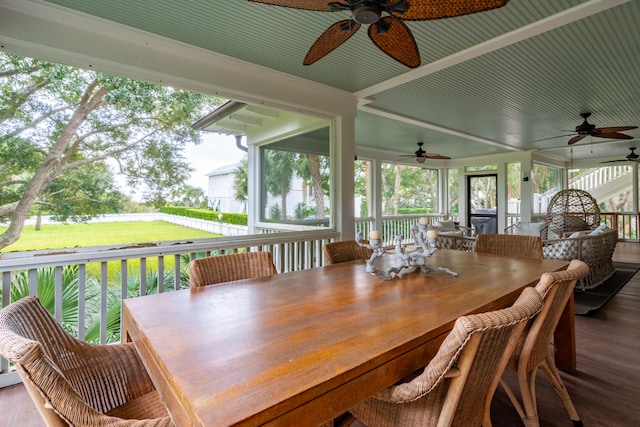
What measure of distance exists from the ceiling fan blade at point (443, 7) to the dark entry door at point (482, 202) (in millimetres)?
8587

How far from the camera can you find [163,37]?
8.09 feet

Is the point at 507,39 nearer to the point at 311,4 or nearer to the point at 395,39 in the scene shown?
the point at 395,39

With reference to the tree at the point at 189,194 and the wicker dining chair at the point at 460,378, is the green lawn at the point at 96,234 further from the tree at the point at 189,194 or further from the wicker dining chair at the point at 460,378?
the wicker dining chair at the point at 460,378

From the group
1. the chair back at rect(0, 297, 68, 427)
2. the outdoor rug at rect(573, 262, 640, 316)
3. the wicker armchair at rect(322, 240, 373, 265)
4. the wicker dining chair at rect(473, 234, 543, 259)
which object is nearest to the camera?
the chair back at rect(0, 297, 68, 427)

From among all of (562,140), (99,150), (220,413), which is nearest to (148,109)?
(99,150)

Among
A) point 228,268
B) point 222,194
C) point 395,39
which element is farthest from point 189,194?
point 395,39

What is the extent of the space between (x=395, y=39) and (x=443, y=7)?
40cm

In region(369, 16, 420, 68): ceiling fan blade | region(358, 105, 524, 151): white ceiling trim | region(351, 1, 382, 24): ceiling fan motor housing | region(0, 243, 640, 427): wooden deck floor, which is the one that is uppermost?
region(358, 105, 524, 151): white ceiling trim

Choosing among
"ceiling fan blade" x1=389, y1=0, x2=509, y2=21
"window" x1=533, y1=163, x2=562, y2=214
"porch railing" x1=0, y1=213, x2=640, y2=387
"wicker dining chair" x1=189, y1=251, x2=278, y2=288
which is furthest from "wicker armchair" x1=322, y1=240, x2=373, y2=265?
"window" x1=533, y1=163, x2=562, y2=214

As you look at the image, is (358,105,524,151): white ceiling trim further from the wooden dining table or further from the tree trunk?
the tree trunk

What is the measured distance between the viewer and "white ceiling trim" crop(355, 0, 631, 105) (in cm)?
215

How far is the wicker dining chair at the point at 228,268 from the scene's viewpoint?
176cm

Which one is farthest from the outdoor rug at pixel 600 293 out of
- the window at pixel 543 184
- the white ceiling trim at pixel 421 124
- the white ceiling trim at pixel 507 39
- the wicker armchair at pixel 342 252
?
the window at pixel 543 184

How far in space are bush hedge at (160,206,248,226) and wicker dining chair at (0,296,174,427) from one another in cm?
159
